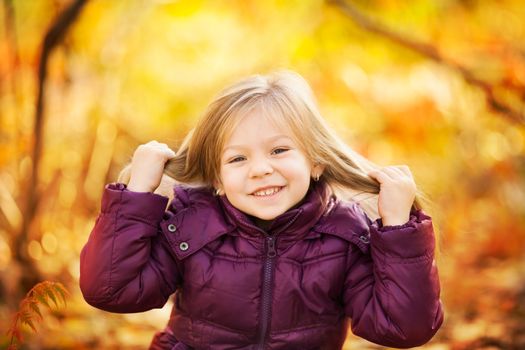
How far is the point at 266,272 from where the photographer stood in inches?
92.1

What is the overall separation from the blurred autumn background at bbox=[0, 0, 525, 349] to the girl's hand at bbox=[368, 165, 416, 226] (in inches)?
65.3

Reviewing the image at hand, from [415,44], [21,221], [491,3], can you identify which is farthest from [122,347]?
[491,3]

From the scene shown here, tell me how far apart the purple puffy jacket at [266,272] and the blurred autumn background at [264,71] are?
154 centimetres

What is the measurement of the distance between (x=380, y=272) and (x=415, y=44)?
7.07 ft

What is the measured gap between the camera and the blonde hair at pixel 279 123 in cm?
236

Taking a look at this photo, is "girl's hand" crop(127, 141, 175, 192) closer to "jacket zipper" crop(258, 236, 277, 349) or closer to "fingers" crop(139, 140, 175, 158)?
"fingers" crop(139, 140, 175, 158)

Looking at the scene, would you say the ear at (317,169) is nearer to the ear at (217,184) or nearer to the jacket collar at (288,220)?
the jacket collar at (288,220)

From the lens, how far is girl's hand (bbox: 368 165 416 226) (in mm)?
2299

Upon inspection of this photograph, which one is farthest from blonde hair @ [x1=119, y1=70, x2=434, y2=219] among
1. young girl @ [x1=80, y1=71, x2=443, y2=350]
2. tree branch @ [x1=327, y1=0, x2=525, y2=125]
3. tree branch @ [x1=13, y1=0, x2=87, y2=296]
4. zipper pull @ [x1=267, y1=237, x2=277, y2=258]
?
tree branch @ [x1=327, y1=0, x2=525, y2=125]

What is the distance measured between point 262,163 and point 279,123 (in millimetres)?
151

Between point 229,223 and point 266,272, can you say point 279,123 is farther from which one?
point 266,272

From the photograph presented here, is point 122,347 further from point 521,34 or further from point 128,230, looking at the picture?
point 521,34

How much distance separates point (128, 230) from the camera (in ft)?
7.52

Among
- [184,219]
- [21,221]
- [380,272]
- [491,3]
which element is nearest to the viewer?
[380,272]
